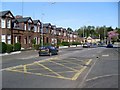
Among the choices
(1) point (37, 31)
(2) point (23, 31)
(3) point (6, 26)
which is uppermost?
(3) point (6, 26)

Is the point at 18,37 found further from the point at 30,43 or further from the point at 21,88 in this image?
the point at 21,88

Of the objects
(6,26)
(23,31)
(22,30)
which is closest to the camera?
(6,26)

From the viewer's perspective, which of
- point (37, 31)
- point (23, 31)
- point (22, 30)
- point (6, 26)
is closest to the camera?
point (6, 26)

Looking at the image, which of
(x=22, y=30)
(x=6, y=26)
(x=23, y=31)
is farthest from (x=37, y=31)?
(x=6, y=26)

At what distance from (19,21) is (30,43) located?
6.29 m

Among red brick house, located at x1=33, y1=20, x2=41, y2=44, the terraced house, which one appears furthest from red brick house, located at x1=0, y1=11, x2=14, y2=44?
red brick house, located at x1=33, y1=20, x2=41, y2=44

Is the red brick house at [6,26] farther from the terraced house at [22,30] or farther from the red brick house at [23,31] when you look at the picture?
the red brick house at [23,31]

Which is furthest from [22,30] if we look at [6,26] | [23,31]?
[6,26]

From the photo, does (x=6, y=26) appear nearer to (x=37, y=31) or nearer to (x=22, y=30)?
(x=22, y=30)

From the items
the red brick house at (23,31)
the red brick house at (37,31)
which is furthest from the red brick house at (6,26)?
the red brick house at (37,31)

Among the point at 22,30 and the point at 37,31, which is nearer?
the point at 22,30

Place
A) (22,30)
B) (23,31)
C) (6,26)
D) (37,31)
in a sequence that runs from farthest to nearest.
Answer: (37,31) → (23,31) → (22,30) → (6,26)

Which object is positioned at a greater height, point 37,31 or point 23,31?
point 37,31

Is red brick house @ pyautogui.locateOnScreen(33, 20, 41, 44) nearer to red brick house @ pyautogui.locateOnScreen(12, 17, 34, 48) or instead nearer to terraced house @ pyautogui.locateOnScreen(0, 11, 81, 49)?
terraced house @ pyautogui.locateOnScreen(0, 11, 81, 49)
